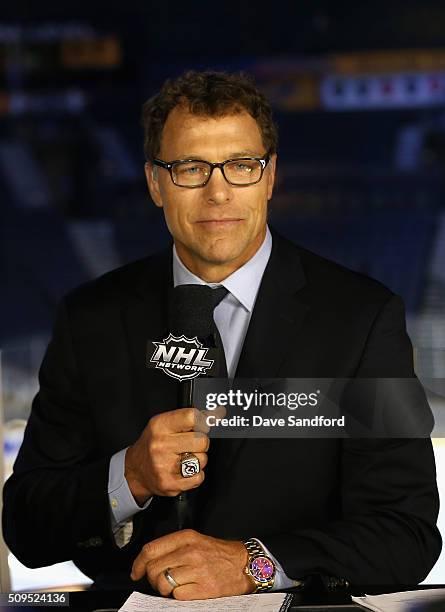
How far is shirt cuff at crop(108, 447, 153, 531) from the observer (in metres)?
1.21

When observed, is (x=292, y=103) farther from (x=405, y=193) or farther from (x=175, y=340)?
(x=175, y=340)

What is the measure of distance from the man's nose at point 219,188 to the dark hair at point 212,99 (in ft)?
0.24

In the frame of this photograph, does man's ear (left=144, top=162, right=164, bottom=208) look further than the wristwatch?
Yes

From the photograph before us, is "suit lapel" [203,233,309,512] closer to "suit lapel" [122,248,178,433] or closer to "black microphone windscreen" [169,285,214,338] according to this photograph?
"suit lapel" [122,248,178,433]

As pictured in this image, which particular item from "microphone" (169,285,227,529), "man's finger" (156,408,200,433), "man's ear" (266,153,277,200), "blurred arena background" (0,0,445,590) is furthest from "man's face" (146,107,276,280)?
"blurred arena background" (0,0,445,590)

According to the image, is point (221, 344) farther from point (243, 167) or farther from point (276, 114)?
point (276, 114)

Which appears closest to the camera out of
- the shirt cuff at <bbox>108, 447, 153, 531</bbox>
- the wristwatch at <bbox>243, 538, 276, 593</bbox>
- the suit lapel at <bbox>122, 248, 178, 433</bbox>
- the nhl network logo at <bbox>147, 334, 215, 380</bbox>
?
the nhl network logo at <bbox>147, 334, 215, 380</bbox>

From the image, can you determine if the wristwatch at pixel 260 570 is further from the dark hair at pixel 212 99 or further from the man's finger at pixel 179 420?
the dark hair at pixel 212 99

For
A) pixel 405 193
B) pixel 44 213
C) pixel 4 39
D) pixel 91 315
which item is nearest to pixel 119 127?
pixel 4 39

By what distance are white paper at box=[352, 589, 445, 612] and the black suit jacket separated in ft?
0.30

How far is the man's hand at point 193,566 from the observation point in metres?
1.07

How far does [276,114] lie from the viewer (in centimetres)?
702

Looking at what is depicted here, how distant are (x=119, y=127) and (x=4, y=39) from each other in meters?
0.97

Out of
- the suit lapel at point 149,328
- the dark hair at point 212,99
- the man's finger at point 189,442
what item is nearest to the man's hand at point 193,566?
the man's finger at point 189,442
